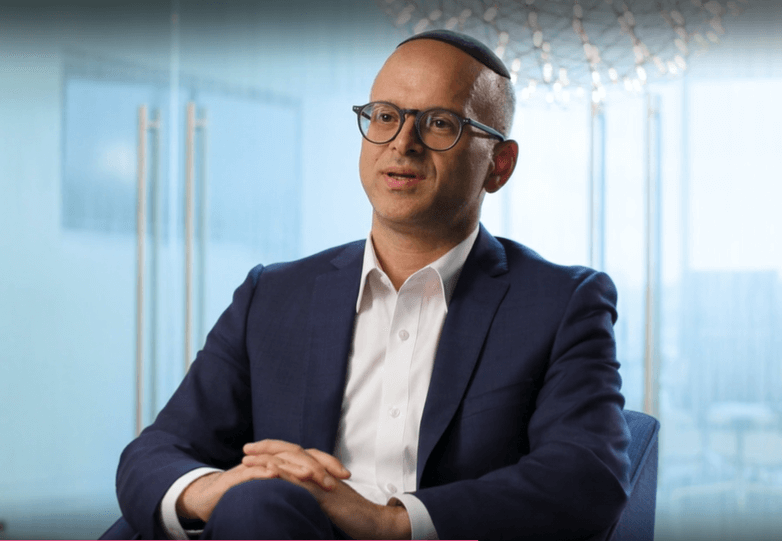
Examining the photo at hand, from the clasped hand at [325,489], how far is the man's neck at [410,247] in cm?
41

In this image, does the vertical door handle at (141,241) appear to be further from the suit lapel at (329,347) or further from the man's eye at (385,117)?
the man's eye at (385,117)

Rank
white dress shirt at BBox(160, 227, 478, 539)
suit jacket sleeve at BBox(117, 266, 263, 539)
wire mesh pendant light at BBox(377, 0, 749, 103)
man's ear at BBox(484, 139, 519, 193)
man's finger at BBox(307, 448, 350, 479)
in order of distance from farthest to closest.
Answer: wire mesh pendant light at BBox(377, 0, 749, 103) < man's ear at BBox(484, 139, 519, 193) < white dress shirt at BBox(160, 227, 478, 539) < suit jacket sleeve at BBox(117, 266, 263, 539) < man's finger at BBox(307, 448, 350, 479)

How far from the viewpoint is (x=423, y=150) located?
129cm

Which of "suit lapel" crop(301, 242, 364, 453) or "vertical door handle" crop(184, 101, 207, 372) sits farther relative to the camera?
"vertical door handle" crop(184, 101, 207, 372)

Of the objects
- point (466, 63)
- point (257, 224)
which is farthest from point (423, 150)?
point (257, 224)

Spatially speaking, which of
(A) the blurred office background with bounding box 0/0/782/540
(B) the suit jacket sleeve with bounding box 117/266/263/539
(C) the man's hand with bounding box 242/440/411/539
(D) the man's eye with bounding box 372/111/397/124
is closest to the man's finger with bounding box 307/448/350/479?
(C) the man's hand with bounding box 242/440/411/539

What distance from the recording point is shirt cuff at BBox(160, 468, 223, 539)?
1149 mm

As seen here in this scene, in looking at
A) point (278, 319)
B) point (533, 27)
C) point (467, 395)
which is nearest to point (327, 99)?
point (533, 27)

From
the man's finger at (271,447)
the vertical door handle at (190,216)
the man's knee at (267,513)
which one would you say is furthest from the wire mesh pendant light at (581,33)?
the man's knee at (267,513)

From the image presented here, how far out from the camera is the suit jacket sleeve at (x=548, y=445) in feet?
3.58

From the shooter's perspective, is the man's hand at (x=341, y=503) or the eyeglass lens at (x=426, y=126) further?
the eyeglass lens at (x=426, y=126)

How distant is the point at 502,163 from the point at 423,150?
21 cm

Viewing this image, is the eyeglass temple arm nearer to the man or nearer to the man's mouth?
the man

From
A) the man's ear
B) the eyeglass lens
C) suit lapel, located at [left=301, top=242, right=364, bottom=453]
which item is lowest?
suit lapel, located at [left=301, top=242, right=364, bottom=453]
